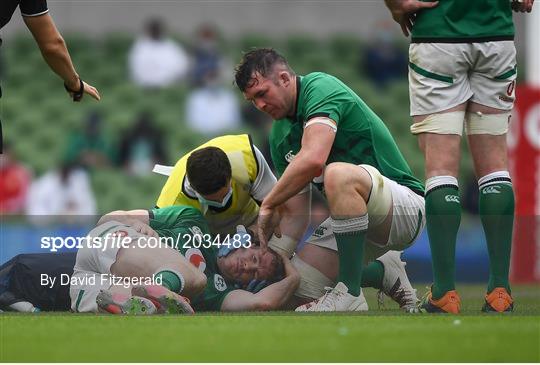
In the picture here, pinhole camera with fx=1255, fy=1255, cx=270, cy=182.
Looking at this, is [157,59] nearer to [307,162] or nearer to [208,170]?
[208,170]

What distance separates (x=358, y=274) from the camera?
6.20 m

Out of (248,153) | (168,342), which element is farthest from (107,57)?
(168,342)

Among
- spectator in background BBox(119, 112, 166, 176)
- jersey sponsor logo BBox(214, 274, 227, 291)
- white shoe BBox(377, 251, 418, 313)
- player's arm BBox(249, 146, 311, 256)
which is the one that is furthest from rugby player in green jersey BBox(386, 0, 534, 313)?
spectator in background BBox(119, 112, 166, 176)

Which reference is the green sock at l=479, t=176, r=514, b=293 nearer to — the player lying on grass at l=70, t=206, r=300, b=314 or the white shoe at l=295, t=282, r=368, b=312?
the white shoe at l=295, t=282, r=368, b=312

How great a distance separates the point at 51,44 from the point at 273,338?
82.1 inches

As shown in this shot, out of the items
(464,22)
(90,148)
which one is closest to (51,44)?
(464,22)

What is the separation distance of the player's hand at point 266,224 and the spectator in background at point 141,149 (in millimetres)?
7343

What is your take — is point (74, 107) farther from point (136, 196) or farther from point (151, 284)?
point (151, 284)

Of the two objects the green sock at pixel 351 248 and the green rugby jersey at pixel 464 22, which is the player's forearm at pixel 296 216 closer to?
the green sock at pixel 351 248

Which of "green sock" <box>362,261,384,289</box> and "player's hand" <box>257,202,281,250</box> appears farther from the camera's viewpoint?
"green sock" <box>362,261,384,289</box>

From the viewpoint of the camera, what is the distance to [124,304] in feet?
19.7

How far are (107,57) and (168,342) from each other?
1178 centimetres

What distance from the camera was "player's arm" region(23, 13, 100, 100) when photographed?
601 cm

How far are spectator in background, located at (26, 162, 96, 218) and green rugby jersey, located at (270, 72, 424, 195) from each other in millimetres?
6705
